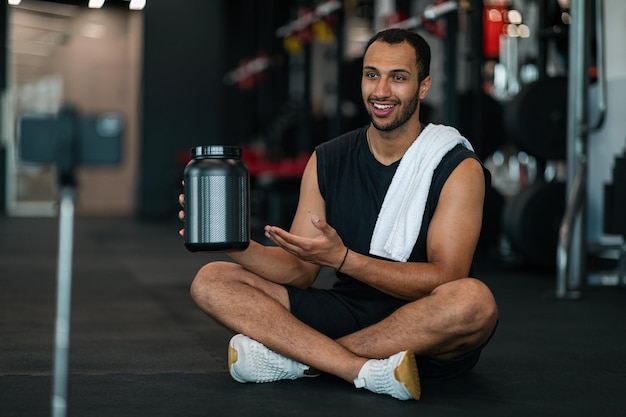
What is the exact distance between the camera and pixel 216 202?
225cm

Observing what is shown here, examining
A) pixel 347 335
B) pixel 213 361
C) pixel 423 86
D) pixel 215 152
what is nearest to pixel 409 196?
pixel 423 86

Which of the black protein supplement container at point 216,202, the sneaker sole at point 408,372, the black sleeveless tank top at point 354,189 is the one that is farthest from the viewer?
the black sleeveless tank top at point 354,189

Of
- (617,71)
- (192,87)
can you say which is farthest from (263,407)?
(192,87)

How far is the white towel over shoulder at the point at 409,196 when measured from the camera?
2770 millimetres

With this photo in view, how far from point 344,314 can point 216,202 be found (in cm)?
76

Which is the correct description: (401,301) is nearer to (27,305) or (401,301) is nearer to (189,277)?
(27,305)

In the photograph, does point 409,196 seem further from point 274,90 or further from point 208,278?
point 274,90

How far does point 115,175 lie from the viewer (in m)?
15.4

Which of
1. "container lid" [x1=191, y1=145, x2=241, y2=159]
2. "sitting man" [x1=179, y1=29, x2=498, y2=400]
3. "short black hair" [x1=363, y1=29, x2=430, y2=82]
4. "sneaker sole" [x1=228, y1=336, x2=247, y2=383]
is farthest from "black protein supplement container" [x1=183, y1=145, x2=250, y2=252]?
"short black hair" [x1=363, y1=29, x2=430, y2=82]

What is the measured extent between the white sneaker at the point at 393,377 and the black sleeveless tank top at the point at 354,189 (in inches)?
13.8

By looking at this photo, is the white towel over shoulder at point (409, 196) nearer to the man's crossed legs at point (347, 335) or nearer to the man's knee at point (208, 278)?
the man's crossed legs at point (347, 335)

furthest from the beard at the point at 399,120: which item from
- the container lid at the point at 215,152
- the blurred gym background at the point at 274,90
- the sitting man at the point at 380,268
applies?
the blurred gym background at the point at 274,90

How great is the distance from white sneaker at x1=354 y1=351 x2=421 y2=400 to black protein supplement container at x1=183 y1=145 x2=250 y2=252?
525mm

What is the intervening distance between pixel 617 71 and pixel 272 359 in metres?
3.96
